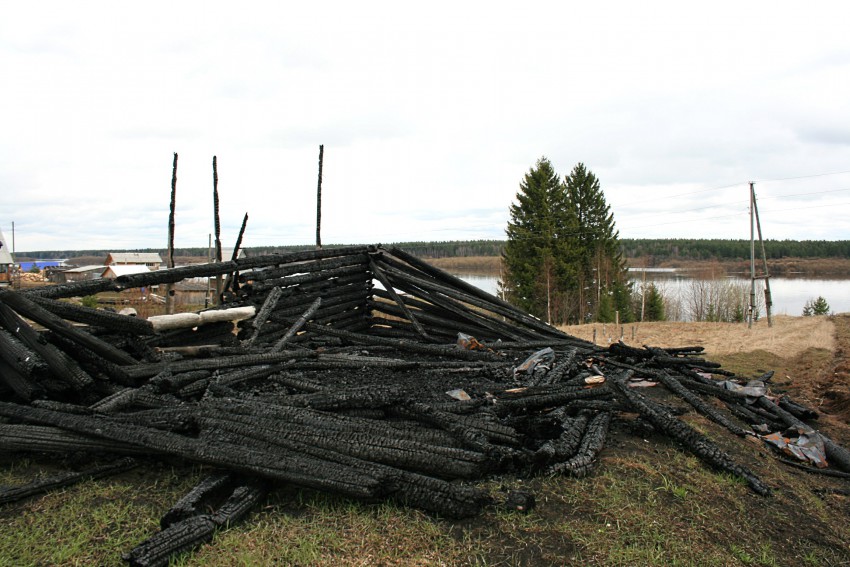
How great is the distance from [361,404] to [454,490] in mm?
1417

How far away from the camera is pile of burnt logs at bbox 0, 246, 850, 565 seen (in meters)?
3.88

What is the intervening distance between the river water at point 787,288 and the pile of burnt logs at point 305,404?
37142mm

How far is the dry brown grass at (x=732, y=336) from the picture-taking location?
49.0 feet

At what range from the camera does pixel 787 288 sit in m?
71.8

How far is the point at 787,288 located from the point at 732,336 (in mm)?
64568

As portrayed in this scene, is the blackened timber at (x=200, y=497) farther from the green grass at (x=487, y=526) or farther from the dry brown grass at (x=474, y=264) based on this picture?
the dry brown grass at (x=474, y=264)

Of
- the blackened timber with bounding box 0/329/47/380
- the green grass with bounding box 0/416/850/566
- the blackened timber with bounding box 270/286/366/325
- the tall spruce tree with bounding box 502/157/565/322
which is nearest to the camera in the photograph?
the green grass with bounding box 0/416/850/566

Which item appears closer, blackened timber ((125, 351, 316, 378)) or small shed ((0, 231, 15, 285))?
blackened timber ((125, 351, 316, 378))

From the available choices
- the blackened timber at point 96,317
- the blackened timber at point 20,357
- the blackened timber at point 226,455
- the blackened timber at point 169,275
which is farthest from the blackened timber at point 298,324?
the blackened timber at point 226,455

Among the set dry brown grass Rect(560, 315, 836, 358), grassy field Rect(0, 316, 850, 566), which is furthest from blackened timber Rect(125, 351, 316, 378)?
dry brown grass Rect(560, 315, 836, 358)

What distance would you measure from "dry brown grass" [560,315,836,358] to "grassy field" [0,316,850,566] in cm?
1070

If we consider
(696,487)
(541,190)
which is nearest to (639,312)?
(541,190)

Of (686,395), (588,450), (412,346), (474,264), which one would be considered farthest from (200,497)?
(474,264)

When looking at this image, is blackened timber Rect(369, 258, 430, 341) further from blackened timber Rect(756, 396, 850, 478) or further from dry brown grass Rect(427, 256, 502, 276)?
dry brown grass Rect(427, 256, 502, 276)
